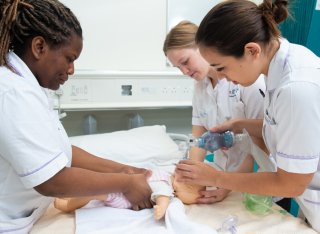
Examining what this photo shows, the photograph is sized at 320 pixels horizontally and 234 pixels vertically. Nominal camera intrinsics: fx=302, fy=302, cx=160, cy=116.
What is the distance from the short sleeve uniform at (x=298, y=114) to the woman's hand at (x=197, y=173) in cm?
30

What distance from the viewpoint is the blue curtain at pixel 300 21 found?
2154mm

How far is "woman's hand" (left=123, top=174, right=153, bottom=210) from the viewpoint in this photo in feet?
4.19

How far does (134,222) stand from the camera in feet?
3.99

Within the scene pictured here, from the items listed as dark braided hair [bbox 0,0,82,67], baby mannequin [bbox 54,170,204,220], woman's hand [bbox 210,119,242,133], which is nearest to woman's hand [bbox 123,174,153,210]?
baby mannequin [bbox 54,170,204,220]

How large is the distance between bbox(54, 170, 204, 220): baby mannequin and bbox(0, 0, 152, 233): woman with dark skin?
0.54ft

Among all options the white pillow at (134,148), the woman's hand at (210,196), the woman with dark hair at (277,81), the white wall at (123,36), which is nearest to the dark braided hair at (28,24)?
the woman with dark hair at (277,81)

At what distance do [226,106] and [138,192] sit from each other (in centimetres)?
77

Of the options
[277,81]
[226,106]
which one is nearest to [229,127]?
[226,106]

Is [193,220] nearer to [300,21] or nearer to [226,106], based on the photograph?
[226,106]

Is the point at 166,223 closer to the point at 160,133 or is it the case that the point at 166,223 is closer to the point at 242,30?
the point at 242,30

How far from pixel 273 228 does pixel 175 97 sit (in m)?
1.69

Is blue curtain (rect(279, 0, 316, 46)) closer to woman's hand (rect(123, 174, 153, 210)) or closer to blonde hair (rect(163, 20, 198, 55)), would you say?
blonde hair (rect(163, 20, 198, 55))

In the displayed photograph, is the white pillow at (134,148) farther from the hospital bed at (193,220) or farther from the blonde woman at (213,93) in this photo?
the hospital bed at (193,220)

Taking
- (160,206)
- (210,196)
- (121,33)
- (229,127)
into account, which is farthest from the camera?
(121,33)
